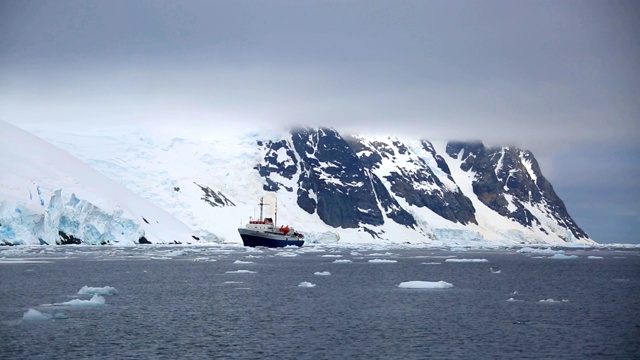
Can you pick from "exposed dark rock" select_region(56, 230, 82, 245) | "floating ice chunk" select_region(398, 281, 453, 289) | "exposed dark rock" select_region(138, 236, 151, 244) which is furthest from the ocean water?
"exposed dark rock" select_region(138, 236, 151, 244)

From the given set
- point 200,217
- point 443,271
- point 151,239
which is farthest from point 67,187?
point 443,271

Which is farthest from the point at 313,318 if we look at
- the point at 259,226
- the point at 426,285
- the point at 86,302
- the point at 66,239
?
the point at 259,226

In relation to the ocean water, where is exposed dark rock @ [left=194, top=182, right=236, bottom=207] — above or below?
above

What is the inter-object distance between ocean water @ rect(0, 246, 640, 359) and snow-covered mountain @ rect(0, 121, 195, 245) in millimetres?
53126

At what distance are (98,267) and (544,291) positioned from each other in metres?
39.6

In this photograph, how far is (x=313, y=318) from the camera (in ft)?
123

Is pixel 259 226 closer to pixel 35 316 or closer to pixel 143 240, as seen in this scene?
pixel 143 240

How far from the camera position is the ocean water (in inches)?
1136

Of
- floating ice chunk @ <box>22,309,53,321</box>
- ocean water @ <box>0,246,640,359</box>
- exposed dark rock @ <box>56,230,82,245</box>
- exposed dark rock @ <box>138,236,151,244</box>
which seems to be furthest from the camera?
exposed dark rock @ <box>138,236,151,244</box>

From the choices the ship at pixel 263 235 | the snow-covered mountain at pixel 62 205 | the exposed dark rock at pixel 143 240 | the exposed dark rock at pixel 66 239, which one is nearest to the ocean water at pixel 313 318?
the snow-covered mountain at pixel 62 205

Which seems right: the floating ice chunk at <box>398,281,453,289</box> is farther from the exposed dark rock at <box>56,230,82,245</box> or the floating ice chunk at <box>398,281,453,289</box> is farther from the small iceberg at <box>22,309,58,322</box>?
the exposed dark rock at <box>56,230,82,245</box>

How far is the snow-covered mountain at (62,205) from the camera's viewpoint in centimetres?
11244

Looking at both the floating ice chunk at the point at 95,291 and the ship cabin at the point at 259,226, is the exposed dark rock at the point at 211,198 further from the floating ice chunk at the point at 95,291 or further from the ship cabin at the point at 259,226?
the floating ice chunk at the point at 95,291

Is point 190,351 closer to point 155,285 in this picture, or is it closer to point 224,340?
point 224,340
